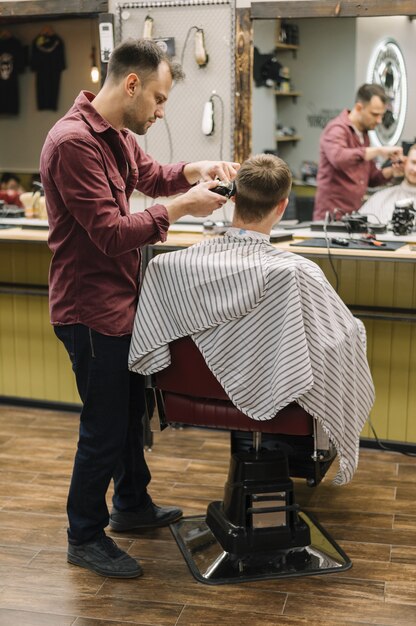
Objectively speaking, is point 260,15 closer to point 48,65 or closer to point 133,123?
point 133,123

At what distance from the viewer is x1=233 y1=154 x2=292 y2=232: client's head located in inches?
92.8

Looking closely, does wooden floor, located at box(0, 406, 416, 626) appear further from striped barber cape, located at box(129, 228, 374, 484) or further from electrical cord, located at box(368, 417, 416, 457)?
striped barber cape, located at box(129, 228, 374, 484)

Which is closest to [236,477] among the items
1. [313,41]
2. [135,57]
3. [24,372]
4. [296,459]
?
[296,459]

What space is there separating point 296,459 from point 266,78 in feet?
17.0

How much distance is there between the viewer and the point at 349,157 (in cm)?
454

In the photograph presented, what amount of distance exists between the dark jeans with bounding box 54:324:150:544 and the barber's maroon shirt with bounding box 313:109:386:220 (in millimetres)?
2392

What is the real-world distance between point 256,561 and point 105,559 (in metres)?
0.47

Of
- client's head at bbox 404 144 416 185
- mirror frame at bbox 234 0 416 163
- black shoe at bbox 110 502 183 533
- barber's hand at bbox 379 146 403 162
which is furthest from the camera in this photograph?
barber's hand at bbox 379 146 403 162

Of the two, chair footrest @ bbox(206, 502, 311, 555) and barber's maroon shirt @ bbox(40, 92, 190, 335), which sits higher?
barber's maroon shirt @ bbox(40, 92, 190, 335)

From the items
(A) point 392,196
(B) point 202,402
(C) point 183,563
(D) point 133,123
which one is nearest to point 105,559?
(C) point 183,563

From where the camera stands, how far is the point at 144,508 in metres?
2.89

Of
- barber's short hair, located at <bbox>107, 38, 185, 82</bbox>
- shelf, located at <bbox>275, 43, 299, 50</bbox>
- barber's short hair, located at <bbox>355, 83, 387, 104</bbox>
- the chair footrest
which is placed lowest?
the chair footrest

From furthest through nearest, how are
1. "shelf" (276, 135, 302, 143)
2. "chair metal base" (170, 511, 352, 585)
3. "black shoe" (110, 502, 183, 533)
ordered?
"shelf" (276, 135, 302, 143)
"black shoe" (110, 502, 183, 533)
"chair metal base" (170, 511, 352, 585)

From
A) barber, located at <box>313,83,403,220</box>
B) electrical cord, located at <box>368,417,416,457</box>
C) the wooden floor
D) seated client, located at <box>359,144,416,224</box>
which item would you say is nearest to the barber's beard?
the wooden floor
